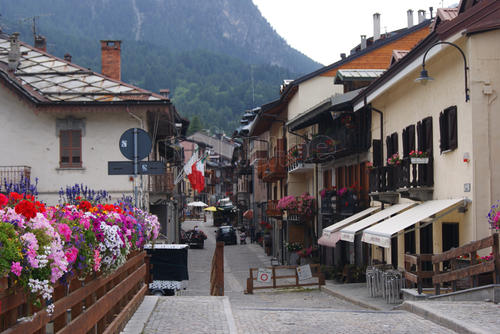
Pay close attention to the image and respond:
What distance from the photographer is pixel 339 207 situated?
29500 mm

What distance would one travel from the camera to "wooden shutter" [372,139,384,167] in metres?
26.1

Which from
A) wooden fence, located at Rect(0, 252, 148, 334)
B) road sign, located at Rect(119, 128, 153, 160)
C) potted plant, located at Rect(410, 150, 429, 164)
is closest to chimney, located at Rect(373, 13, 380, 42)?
potted plant, located at Rect(410, 150, 429, 164)

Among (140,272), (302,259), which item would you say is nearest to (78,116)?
(302,259)

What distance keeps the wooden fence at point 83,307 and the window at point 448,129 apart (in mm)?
9013

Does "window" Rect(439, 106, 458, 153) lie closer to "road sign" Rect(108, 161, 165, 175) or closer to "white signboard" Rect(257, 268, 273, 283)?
"road sign" Rect(108, 161, 165, 175)

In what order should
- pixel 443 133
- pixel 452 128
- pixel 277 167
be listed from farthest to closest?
pixel 277 167, pixel 443 133, pixel 452 128

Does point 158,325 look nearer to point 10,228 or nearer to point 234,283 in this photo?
point 10,228

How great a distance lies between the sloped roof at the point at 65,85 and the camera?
28.1m

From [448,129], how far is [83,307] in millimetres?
13225

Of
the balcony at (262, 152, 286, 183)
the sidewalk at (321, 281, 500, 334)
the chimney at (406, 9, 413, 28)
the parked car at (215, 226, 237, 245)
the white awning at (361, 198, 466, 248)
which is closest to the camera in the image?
the sidewalk at (321, 281, 500, 334)

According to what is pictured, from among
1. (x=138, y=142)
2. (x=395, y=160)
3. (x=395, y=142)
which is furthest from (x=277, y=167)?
(x=138, y=142)

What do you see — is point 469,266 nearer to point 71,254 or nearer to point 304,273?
point 71,254

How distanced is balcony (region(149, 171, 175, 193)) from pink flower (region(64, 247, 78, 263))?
81.0ft

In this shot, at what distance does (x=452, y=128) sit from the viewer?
18.4m
